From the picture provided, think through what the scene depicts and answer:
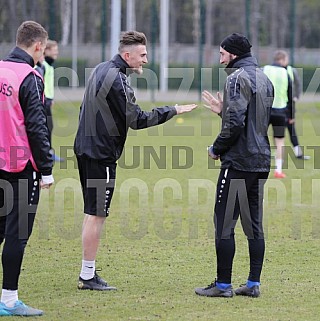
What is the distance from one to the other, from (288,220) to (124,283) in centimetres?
371

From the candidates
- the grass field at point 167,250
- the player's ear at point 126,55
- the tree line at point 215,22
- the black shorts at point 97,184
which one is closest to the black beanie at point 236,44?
the player's ear at point 126,55

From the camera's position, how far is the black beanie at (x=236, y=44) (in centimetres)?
686

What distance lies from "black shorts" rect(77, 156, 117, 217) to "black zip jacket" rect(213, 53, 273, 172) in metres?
0.98

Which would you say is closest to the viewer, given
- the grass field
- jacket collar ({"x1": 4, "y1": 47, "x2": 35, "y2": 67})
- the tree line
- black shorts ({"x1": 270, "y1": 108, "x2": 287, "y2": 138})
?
jacket collar ({"x1": 4, "y1": 47, "x2": 35, "y2": 67})

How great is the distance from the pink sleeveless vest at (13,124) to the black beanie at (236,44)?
1.68 metres

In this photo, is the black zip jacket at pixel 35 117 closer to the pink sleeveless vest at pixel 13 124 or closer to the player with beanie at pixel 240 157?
the pink sleeveless vest at pixel 13 124

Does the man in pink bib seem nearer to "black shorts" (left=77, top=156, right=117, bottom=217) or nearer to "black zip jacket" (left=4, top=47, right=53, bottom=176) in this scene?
"black zip jacket" (left=4, top=47, right=53, bottom=176)

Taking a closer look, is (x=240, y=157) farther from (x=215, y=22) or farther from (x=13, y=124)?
(x=215, y=22)

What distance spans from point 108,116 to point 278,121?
8104 millimetres

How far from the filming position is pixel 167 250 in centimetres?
882

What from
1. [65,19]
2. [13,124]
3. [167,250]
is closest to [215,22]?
[65,19]

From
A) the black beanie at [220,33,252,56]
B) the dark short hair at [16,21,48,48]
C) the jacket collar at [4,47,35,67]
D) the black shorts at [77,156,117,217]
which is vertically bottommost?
the black shorts at [77,156,117,217]

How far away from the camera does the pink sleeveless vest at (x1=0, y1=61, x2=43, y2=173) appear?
6.27m

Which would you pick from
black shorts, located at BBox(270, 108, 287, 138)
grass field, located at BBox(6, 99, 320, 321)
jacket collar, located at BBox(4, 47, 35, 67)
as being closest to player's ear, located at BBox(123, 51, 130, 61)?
jacket collar, located at BBox(4, 47, 35, 67)
